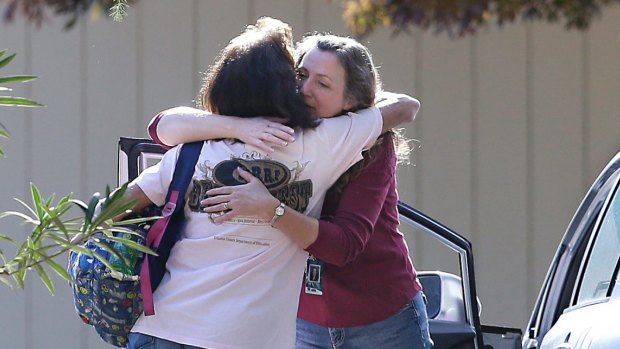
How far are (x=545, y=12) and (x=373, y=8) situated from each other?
240 millimetres

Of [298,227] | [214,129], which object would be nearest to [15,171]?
[214,129]

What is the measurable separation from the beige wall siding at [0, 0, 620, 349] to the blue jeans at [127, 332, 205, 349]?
418cm

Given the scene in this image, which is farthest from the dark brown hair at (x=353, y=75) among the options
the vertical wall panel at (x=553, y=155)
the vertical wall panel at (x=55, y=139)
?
the vertical wall panel at (x=55, y=139)

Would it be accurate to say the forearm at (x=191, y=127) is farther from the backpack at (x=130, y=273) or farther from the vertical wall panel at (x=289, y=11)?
the vertical wall panel at (x=289, y=11)

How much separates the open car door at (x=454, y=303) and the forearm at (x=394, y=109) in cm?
67

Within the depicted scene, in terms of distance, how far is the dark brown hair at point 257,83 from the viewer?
3.23 metres

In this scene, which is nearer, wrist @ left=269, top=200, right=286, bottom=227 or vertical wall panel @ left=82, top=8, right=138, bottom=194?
wrist @ left=269, top=200, right=286, bottom=227

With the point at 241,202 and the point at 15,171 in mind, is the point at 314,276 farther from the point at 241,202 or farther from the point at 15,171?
the point at 15,171

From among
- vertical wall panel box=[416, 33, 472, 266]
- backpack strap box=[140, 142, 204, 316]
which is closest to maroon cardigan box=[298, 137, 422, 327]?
backpack strap box=[140, 142, 204, 316]

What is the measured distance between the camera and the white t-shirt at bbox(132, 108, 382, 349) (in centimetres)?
318

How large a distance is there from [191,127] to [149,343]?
0.60m

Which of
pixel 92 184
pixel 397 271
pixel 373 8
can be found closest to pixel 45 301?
pixel 92 184

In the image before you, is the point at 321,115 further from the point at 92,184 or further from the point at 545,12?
the point at 92,184

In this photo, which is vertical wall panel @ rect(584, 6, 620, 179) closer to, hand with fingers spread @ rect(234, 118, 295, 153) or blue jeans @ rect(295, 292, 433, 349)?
blue jeans @ rect(295, 292, 433, 349)
